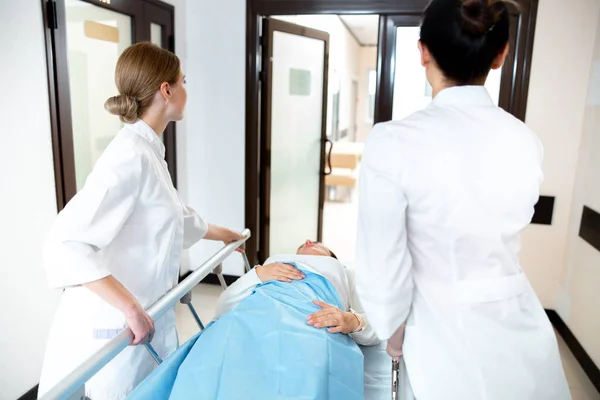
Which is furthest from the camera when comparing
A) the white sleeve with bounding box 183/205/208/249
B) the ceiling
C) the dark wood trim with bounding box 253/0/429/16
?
the ceiling

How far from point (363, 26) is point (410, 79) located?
4986 millimetres

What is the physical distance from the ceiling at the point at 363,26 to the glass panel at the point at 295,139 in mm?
2919

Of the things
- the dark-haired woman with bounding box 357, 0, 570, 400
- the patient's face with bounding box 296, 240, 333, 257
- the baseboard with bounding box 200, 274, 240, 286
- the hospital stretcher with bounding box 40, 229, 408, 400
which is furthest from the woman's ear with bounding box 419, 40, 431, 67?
the baseboard with bounding box 200, 274, 240, 286

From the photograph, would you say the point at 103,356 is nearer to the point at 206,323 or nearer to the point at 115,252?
the point at 115,252

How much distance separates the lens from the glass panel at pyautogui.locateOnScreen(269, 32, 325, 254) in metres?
3.71

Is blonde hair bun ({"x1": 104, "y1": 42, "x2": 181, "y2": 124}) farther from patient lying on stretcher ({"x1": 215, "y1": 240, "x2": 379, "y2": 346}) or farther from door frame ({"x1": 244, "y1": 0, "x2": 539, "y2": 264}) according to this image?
door frame ({"x1": 244, "y1": 0, "x2": 539, "y2": 264})

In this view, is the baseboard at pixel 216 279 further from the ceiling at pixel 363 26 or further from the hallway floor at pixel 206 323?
the ceiling at pixel 363 26

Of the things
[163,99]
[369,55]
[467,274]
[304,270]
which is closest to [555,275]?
[304,270]

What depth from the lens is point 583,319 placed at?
279cm

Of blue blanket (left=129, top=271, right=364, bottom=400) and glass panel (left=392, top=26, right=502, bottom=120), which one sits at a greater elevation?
glass panel (left=392, top=26, right=502, bottom=120)

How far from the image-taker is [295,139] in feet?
12.9

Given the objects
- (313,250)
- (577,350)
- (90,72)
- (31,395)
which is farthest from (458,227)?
(577,350)

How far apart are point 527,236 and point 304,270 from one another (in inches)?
80.2

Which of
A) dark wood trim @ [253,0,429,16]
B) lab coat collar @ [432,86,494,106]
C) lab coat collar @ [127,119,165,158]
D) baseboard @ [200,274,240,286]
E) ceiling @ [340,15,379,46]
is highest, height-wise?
ceiling @ [340,15,379,46]
